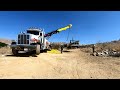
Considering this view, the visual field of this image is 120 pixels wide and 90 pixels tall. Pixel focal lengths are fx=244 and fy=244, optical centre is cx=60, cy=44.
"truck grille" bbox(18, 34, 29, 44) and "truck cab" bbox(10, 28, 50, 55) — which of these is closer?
"truck cab" bbox(10, 28, 50, 55)

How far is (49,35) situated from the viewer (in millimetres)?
33156

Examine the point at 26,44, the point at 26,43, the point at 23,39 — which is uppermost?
the point at 23,39

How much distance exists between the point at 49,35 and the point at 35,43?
782 centimetres

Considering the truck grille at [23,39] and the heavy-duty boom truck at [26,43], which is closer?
the heavy-duty boom truck at [26,43]

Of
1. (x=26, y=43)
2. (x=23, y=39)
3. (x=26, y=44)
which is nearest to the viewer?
(x=26, y=44)

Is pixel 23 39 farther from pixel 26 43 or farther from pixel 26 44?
pixel 26 44

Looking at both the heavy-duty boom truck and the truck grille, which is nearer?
the heavy-duty boom truck

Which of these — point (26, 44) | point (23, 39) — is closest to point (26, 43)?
point (26, 44)

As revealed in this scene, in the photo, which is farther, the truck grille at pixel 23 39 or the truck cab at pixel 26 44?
the truck grille at pixel 23 39
